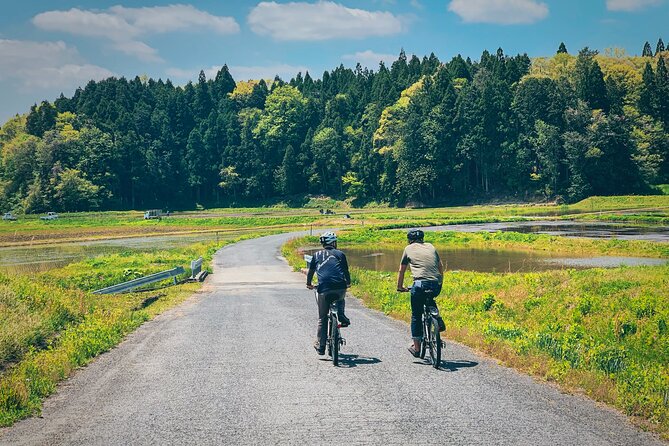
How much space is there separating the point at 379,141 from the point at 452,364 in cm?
10212

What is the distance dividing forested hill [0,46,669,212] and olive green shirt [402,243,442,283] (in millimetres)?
89158

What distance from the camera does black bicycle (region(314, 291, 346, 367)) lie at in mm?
9859

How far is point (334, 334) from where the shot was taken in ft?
32.5

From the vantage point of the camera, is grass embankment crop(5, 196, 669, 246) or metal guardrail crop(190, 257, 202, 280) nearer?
metal guardrail crop(190, 257, 202, 280)

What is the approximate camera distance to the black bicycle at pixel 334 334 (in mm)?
9859

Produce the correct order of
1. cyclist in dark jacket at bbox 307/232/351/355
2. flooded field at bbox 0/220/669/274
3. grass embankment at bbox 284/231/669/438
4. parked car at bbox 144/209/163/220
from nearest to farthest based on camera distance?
grass embankment at bbox 284/231/669/438 < cyclist in dark jacket at bbox 307/232/351/355 < flooded field at bbox 0/220/669/274 < parked car at bbox 144/209/163/220

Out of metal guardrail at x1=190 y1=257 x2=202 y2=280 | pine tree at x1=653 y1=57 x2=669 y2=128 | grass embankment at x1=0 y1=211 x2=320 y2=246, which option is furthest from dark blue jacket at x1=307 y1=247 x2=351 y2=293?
pine tree at x1=653 y1=57 x2=669 y2=128

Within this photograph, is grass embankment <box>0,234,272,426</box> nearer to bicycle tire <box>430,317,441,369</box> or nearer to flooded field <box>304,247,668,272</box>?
bicycle tire <box>430,317,441,369</box>

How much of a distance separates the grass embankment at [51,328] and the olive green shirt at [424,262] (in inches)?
241

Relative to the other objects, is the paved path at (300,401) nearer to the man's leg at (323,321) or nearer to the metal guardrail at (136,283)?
the man's leg at (323,321)

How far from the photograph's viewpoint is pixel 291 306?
709 inches

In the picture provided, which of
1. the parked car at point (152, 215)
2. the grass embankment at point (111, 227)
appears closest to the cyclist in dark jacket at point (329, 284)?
the grass embankment at point (111, 227)

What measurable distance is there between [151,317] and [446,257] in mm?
23855

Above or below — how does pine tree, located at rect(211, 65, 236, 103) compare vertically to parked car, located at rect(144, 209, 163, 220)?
above
